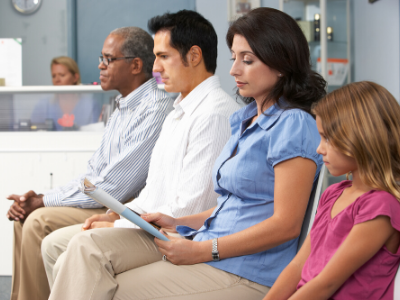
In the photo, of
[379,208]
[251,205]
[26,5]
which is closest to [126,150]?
[251,205]

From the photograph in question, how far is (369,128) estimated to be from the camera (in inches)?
31.0

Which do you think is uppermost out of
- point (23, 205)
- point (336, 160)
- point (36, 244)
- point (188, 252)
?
point (336, 160)

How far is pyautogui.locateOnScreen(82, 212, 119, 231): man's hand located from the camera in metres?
1.57

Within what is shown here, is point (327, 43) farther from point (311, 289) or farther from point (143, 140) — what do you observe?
point (311, 289)

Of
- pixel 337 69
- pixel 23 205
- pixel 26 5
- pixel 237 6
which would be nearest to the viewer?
pixel 23 205

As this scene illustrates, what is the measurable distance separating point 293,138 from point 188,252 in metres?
0.39

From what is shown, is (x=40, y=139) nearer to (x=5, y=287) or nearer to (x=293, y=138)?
(x=5, y=287)

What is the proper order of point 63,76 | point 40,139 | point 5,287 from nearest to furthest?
point 5,287 → point 40,139 → point 63,76

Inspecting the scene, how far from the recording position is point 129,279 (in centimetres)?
107

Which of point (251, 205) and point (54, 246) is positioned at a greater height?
point (251, 205)

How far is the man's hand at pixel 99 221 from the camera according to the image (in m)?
1.57

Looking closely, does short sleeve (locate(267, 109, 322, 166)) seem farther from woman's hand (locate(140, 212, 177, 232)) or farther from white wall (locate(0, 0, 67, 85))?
white wall (locate(0, 0, 67, 85))

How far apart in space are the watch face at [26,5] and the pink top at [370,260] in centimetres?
423

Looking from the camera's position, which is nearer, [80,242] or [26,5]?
[80,242]
